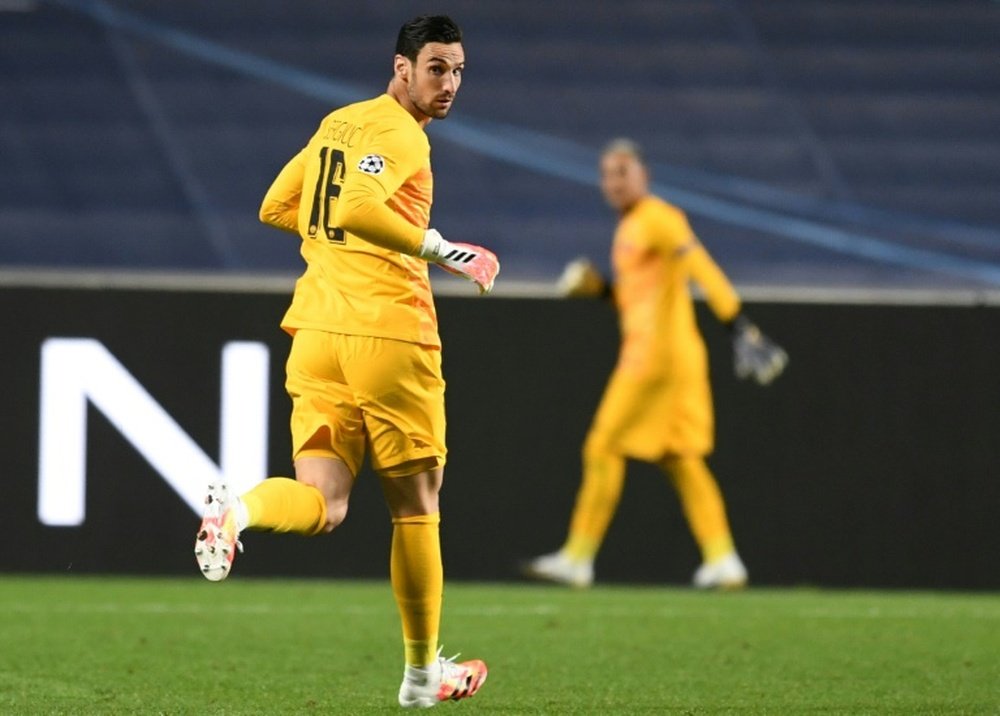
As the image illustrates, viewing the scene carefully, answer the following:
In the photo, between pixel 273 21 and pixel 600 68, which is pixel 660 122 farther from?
pixel 273 21

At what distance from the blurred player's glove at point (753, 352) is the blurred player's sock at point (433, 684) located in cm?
398

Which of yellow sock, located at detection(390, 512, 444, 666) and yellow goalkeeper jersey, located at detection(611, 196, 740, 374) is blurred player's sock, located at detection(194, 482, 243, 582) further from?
yellow goalkeeper jersey, located at detection(611, 196, 740, 374)

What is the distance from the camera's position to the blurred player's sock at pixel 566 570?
28.8 feet

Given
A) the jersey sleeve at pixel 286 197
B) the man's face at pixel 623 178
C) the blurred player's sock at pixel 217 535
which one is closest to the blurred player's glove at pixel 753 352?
the man's face at pixel 623 178

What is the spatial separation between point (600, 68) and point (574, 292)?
4.34 m

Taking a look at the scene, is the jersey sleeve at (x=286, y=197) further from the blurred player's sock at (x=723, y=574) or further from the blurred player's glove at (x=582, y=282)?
the blurred player's sock at (x=723, y=574)

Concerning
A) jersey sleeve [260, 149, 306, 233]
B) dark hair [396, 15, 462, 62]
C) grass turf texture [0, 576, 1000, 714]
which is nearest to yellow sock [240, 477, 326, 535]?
grass turf texture [0, 576, 1000, 714]

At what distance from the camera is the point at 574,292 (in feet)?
29.0

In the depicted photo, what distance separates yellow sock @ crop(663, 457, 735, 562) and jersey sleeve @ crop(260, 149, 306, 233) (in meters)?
4.02

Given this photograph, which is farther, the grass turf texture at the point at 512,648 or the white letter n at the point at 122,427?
the white letter n at the point at 122,427

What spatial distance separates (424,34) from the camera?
4715 millimetres

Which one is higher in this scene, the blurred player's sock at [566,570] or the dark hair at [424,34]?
the dark hair at [424,34]

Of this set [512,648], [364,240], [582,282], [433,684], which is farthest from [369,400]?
[582,282]

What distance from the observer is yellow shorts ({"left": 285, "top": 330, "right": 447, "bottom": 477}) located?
4.70 metres
